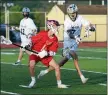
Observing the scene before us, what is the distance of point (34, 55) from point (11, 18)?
39079mm

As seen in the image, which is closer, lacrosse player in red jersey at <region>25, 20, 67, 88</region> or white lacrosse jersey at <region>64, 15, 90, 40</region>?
lacrosse player in red jersey at <region>25, 20, 67, 88</region>

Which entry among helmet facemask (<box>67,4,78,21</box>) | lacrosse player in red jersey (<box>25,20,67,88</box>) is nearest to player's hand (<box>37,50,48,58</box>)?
lacrosse player in red jersey (<box>25,20,67,88</box>)

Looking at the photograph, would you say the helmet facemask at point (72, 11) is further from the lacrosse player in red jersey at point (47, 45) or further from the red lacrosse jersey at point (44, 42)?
the red lacrosse jersey at point (44, 42)

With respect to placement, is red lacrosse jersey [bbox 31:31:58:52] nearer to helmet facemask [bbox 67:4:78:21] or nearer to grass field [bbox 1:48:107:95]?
grass field [bbox 1:48:107:95]

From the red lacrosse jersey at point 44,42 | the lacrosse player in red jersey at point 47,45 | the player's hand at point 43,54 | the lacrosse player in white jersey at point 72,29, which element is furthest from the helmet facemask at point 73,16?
the player's hand at point 43,54

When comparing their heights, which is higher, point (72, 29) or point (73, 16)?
point (73, 16)

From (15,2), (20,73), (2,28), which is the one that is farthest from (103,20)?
(20,73)

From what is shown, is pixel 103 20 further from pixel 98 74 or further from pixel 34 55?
pixel 34 55

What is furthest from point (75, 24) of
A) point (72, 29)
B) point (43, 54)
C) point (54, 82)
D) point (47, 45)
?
point (43, 54)

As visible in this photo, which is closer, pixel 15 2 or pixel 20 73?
pixel 20 73

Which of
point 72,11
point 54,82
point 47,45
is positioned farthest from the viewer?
point 54,82

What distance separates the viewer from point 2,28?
138 ft

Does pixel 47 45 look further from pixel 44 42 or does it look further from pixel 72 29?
pixel 72 29

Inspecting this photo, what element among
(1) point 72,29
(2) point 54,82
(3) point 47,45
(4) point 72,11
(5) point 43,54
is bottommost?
(2) point 54,82
